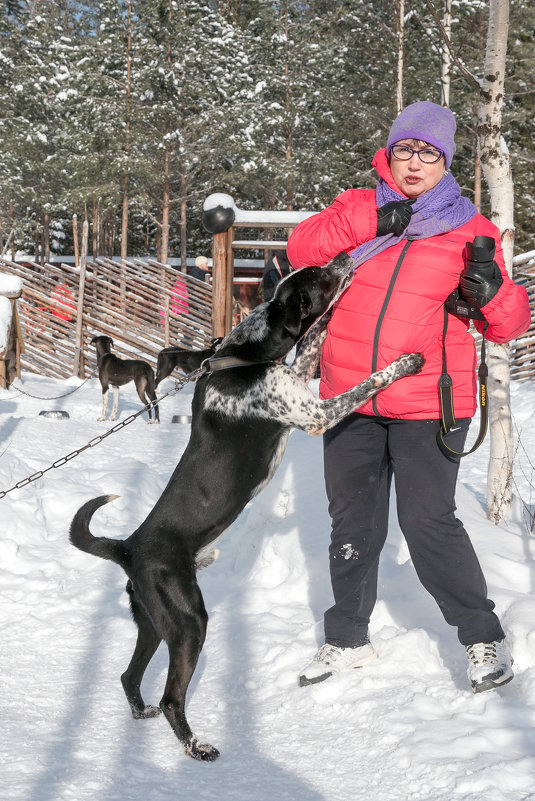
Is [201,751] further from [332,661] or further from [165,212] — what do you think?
[165,212]

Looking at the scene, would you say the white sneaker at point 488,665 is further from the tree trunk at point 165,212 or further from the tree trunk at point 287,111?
the tree trunk at point 165,212

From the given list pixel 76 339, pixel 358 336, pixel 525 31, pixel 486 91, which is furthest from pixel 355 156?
pixel 358 336

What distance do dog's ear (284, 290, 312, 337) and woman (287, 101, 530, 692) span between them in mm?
132

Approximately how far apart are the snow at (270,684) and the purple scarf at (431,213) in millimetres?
1303

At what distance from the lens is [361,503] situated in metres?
2.57

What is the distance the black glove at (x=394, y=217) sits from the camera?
2.30 meters

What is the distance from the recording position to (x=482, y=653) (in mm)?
2357

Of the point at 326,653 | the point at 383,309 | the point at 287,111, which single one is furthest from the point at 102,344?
the point at 287,111

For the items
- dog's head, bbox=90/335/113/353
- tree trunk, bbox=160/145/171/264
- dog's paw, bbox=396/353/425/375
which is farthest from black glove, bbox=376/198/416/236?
tree trunk, bbox=160/145/171/264

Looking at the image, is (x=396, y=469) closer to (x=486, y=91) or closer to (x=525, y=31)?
(x=486, y=91)

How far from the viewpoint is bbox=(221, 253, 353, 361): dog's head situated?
2.58 m

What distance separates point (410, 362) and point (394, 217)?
0.45m

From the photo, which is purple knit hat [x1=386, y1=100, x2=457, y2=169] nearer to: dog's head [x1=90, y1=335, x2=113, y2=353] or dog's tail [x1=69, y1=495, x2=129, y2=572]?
dog's tail [x1=69, y1=495, x2=129, y2=572]

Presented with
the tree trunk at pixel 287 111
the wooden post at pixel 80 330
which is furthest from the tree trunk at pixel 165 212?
the wooden post at pixel 80 330
